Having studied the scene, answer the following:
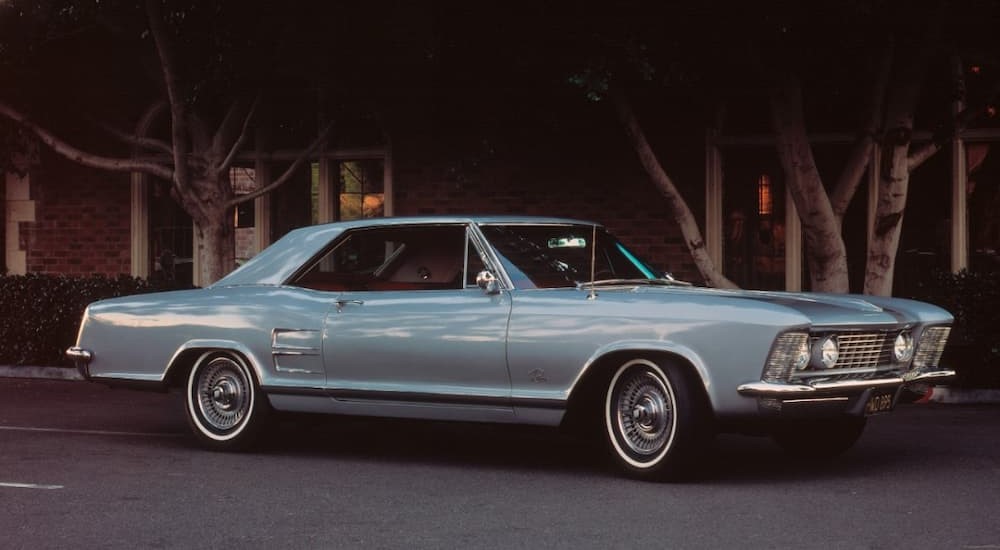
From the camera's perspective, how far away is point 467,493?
8102 mm

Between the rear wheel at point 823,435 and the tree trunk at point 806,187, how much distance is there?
15.3 feet

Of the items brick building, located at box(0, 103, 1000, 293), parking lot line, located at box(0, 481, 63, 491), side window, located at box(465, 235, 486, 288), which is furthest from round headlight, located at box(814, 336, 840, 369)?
brick building, located at box(0, 103, 1000, 293)

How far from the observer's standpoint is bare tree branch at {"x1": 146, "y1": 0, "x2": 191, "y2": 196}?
15.2 m

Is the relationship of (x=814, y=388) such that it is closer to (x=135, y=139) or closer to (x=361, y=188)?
(x=361, y=188)

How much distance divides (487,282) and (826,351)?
1968 millimetres

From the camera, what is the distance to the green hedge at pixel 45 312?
55.3ft

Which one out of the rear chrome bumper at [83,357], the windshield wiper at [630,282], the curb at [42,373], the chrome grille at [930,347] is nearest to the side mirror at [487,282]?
the windshield wiper at [630,282]

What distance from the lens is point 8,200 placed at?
20531 mm

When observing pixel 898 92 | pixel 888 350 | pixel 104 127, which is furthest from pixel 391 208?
pixel 888 350

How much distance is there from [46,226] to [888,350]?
14.2 metres

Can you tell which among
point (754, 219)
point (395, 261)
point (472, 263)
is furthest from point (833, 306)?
point (754, 219)

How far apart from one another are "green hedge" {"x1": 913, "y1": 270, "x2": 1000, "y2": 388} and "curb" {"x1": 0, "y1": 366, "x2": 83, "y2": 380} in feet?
28.9

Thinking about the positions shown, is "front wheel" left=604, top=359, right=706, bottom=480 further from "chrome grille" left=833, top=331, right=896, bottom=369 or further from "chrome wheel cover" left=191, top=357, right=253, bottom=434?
"chrome wheel cover" left=191, top=357, right=253, bottom=434

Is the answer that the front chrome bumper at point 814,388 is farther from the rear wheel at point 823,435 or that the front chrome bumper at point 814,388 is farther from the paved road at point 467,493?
the rear wheel at point 823,435
